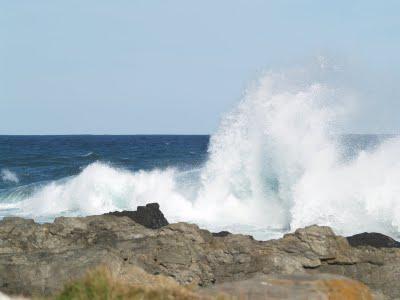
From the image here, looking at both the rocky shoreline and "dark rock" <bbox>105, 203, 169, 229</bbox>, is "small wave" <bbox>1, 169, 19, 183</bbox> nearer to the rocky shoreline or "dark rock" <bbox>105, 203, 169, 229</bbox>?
"dark rock" <bbox>105, 203, 169, 229</bbox>

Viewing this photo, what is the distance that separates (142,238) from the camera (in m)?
11.2

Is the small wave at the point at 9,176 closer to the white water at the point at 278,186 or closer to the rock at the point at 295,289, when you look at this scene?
the white water at the point at 278,186

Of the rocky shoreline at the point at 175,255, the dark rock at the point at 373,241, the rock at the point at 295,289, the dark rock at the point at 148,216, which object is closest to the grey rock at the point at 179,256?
the rocky shoreline at the point at 175,255

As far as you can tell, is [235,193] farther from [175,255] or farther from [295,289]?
[295,289]

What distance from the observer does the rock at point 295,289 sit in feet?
19.1

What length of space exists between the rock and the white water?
11.1m

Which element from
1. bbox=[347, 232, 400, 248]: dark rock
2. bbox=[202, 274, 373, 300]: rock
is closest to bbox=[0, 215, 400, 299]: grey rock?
bbox=[347, 232, 400, 248]: dark rock

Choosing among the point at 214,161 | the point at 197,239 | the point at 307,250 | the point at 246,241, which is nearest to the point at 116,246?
the point at 197,239

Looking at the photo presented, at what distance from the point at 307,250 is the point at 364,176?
33.9 ft

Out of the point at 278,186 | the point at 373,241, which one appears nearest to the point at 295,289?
the point at 373,241

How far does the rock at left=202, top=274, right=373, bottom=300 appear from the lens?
581 centimetres

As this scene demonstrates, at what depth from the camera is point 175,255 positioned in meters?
10.7

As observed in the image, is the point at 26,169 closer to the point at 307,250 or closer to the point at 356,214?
the point at 356,214

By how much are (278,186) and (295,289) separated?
52.0 ft
